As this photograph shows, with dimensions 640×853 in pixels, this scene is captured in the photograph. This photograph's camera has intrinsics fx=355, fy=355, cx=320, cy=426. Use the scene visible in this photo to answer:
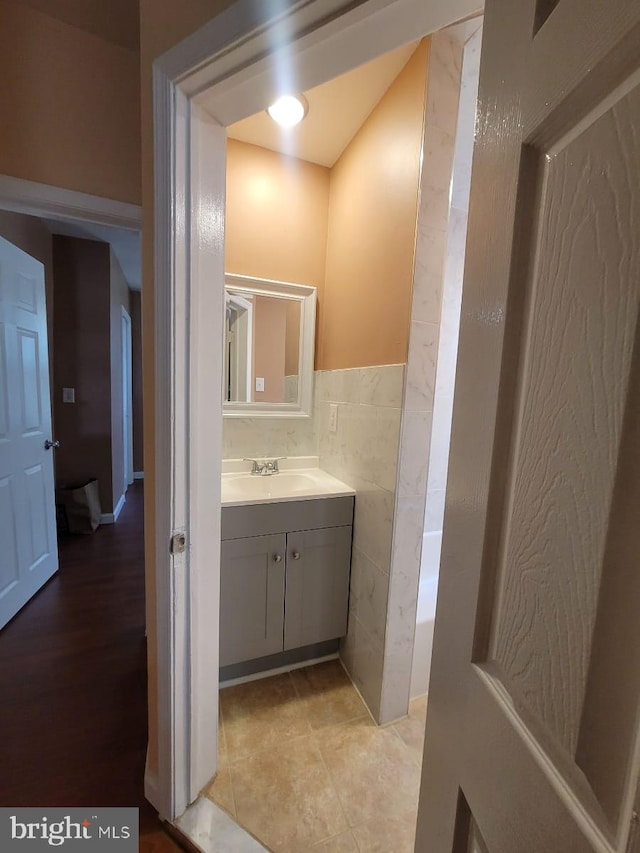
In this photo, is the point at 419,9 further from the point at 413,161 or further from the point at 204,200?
the point at 413,161

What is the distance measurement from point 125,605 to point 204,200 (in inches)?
91.4

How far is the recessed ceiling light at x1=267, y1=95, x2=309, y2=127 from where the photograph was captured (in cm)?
146

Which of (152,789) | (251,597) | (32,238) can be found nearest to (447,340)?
(251,597)

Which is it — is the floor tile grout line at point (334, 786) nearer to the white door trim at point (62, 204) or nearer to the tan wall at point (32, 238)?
the white door trim at point (62, 204)

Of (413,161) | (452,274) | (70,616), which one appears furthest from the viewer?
(70,616)

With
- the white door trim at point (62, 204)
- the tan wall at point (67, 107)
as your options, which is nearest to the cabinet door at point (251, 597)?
the white door trim at point (62, 204)

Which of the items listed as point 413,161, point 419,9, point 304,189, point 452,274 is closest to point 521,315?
point 419,9

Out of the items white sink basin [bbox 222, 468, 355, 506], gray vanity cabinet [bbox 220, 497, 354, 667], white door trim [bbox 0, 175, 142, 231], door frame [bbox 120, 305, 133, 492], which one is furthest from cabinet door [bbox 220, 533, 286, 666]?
door frame [bbox 120, 305, 133, 492]

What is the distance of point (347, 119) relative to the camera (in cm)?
160

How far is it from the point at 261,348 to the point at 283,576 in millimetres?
1194

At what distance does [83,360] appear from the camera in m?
3.28

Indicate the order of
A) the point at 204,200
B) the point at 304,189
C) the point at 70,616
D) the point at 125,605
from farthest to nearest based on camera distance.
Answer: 1. the point at 125,605
2. the point at 70,616
3. the point at 304,189
4. the point at 204,200

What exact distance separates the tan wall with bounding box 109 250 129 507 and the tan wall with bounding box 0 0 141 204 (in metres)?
2.25

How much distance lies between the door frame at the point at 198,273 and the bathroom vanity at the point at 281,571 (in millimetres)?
385
